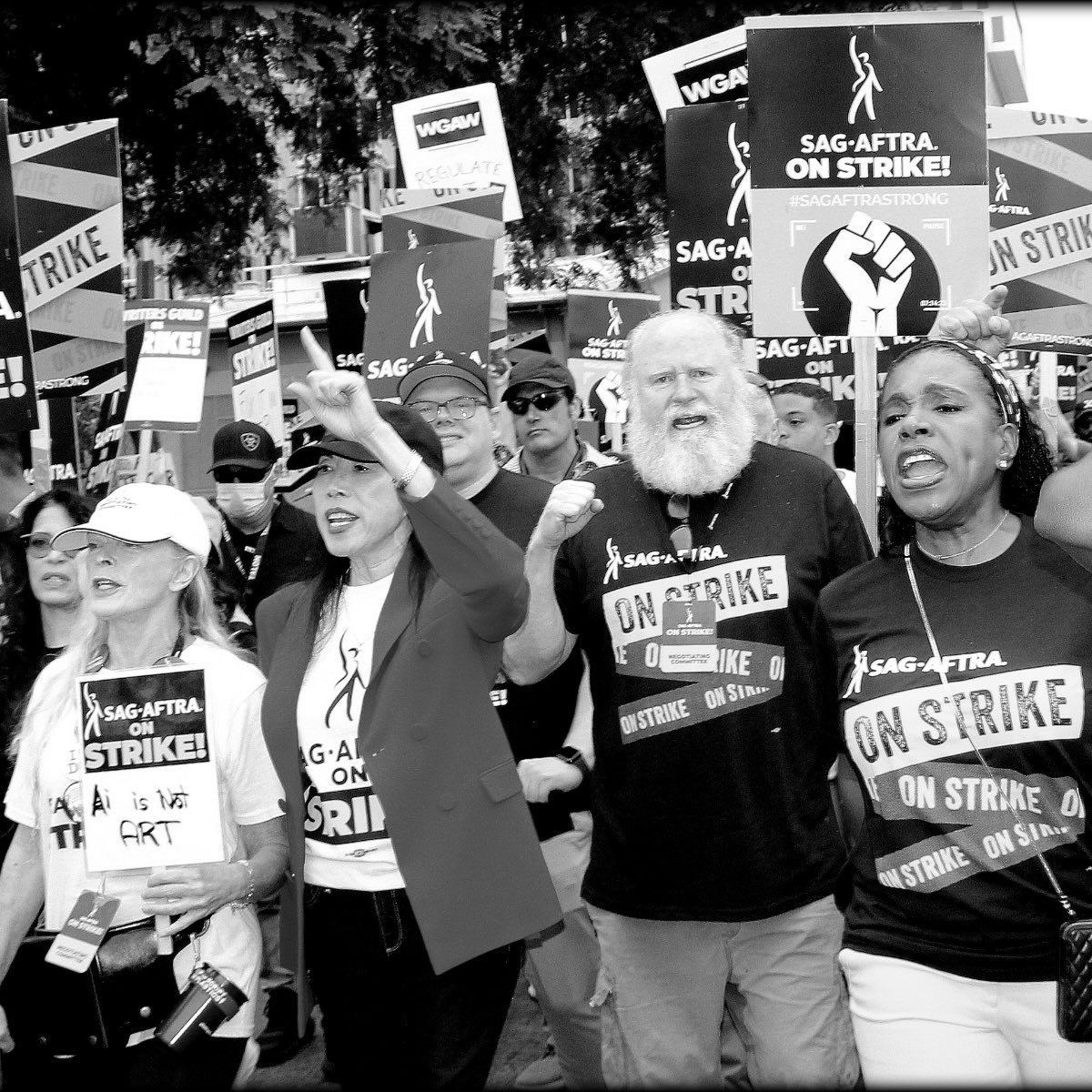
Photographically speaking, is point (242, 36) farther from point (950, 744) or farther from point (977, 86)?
point (950, 744)

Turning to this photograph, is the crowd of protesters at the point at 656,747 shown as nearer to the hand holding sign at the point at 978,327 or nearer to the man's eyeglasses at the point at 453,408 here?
the hand holding sign at the point at 978,327


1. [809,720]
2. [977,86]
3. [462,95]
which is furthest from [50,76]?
[809,720]

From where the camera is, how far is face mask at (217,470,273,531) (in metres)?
6.96

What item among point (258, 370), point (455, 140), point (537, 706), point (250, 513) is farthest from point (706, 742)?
point (455, 140)

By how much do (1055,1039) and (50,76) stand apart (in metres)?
10.9

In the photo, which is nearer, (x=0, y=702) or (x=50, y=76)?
(x=0, y=702)

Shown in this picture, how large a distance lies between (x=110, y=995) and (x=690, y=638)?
5.33 feet

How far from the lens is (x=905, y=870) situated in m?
2.99

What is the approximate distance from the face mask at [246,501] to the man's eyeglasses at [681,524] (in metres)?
3.64

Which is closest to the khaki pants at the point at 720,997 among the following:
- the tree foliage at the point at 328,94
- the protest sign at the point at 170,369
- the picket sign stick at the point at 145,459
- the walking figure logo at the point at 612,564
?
the walking figure logo at the point at 612,564

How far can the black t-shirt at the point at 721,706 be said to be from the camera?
3490mm

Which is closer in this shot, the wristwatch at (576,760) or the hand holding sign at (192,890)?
the hand holding sign at (192,890)

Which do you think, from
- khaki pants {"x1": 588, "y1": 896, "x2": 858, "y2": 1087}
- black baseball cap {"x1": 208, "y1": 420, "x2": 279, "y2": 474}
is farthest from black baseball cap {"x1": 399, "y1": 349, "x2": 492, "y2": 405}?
black baseball cap {"x1": 208, "y1": 420, "x2": 279, "y2": 474}

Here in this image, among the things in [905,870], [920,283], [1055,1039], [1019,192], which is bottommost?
[1055,1039]
